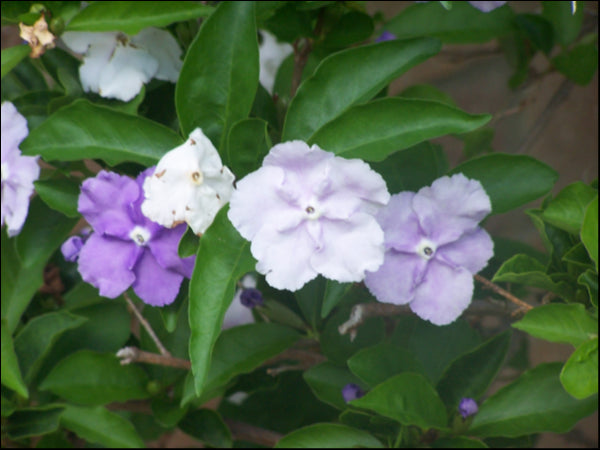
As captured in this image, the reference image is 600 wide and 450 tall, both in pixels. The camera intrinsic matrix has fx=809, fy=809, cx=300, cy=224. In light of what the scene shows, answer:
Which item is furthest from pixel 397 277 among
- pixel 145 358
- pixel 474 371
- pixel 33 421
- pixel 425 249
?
pixel 33 421

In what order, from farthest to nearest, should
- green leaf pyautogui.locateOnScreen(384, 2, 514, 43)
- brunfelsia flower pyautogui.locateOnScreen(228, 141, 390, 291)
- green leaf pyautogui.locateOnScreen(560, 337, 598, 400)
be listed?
green leaf pyautogui.locateOnScreen(384, 2, 514, 43)
green leaf pyautogui.locateOnScreen(560, 337, 598, 400)
brunfelsia flower pyautogui.locateOnScreen(228, 141, 390, 291)

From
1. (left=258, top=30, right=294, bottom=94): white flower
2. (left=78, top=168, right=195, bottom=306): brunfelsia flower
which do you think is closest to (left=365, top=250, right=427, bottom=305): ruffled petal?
(left=78, top=168, right=195, bottom=306): brunfelsia flower

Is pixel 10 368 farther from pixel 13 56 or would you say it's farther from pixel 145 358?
pixel 13 56

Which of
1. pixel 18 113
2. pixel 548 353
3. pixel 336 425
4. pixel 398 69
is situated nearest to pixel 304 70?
pixel 398 69

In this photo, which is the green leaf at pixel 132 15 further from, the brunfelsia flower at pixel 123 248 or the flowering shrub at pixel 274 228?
the brunfelsia flower at pixel 123 248

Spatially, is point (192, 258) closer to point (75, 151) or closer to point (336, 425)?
point (75, 151)

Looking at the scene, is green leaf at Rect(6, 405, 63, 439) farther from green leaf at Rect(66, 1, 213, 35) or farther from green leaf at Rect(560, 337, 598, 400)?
green leaf at Rect(560, 337, 598, 400)
